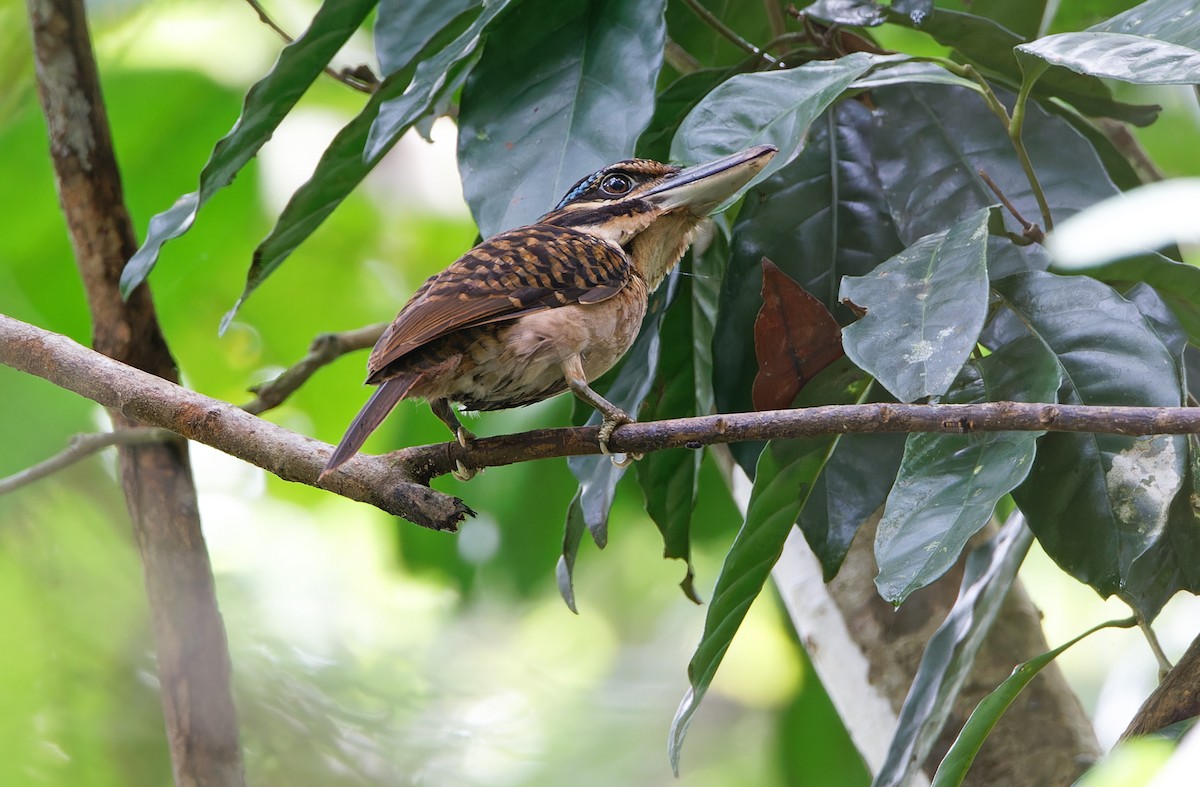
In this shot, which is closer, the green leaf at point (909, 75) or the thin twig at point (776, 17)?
the green leaf at point (909, 75)

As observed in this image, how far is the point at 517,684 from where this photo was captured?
14.1 ft

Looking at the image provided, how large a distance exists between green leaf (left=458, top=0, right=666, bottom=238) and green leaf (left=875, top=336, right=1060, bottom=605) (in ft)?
2.20

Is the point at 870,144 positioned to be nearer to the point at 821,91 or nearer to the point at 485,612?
the point at 821,91

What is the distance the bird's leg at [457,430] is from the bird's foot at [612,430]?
0.21 m

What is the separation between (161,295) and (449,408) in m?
1.53

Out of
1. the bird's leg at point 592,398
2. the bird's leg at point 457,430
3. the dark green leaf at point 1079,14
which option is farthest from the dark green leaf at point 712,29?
the bird's leg at point 457,430

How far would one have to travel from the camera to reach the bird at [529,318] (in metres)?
Result: 1.78

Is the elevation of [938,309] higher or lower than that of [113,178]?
lower

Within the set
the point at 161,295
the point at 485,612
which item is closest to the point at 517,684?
the point at 485,612

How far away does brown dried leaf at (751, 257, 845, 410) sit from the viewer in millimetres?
1841

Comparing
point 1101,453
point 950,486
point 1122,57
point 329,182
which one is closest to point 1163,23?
point 1122,57

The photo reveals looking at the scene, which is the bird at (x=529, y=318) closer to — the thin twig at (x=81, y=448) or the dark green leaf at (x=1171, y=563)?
the thin twig at (x=81, y=448)

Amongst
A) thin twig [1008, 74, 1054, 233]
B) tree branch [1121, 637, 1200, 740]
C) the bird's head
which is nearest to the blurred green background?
the bird's head

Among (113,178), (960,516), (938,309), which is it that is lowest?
(960,516)
